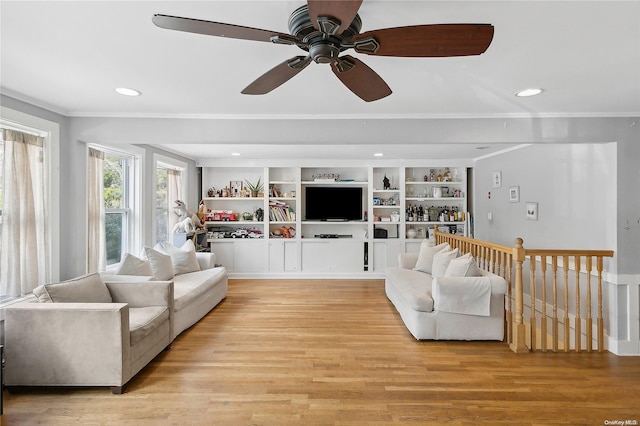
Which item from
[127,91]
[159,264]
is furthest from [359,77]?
[159,264]

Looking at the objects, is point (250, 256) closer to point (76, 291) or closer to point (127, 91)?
point (76, 291)

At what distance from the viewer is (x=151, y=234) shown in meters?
4.60

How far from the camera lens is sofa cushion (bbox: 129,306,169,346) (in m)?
2.52

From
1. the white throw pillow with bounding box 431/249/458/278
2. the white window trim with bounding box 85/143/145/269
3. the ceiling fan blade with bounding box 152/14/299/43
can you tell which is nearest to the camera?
the ceiling fan blade with bounding box 152/14/299/43

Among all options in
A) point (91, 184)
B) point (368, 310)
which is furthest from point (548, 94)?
point (91, 184)

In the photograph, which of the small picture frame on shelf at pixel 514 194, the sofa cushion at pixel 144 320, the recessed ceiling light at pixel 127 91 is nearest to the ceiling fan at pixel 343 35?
the recessed ceiling light at pixel 127 91

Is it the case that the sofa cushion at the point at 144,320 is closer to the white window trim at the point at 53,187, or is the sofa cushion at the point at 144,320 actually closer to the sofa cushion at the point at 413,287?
the white window trim at the point at 53,187

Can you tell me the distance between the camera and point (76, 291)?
2.60 metres

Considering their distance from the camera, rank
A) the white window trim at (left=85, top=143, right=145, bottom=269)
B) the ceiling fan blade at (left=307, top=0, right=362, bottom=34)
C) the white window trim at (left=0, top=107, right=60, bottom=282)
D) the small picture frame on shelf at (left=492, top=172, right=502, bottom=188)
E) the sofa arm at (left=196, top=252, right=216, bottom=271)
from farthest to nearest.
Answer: the small picture frame on shelf at (left=492, top=172, right=502, bottom=188)
the sofa arm at (left=196, top=252, right=216, bottom=271)
the white window trim at (left=85, top=143, right=145, bottom=269)
the white window trim at (left=0, top=107, right=60, bottom=282)
the ceiling fan blade at (left=307, top=0, right=362, bottom=34)

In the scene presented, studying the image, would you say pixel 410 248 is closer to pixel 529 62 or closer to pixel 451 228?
pixel 451 228

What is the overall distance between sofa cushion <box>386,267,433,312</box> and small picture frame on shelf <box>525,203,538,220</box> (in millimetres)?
1731

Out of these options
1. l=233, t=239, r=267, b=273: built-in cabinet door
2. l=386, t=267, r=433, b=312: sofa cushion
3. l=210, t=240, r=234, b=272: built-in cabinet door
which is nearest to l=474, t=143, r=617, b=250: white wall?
l=386, t=267, r=433, b=312: sofa cushion

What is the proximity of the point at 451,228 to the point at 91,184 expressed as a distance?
5.85m

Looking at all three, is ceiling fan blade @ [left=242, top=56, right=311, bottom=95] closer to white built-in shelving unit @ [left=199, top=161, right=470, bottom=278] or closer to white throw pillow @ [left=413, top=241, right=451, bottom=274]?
white throw pillow @ [left=413, top=241, right=451, bottom=274]
